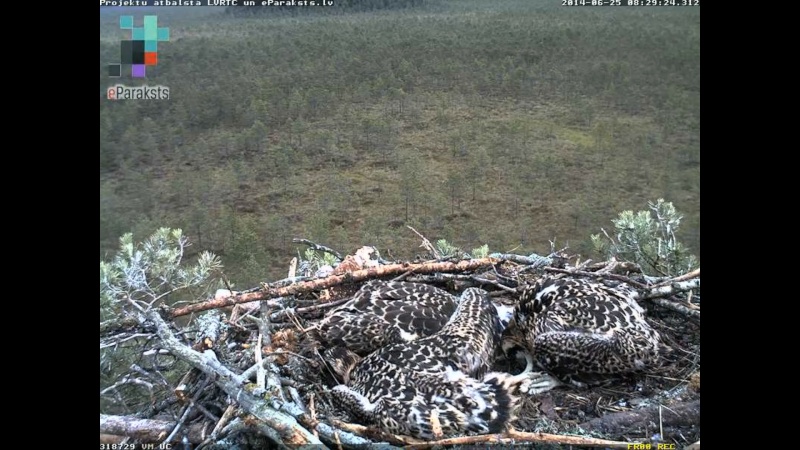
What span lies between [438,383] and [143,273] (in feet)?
7.06

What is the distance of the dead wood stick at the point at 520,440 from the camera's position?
290 centimetres

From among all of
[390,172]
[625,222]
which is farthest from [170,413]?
[390,172]

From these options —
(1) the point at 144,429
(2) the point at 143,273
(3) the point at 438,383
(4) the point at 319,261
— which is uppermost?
(2) the point at 143,273

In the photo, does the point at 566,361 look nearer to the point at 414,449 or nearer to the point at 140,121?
the point at 414,449

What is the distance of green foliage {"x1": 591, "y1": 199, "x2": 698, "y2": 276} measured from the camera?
4.94 meters

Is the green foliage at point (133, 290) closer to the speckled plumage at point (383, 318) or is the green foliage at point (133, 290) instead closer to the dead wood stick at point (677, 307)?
the speckled plumage at point (383, 318)

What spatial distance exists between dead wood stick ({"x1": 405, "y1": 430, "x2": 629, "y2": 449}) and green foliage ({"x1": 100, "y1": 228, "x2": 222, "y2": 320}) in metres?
2.01

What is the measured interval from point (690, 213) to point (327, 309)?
283cm

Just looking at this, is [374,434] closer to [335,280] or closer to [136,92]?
[335,280]

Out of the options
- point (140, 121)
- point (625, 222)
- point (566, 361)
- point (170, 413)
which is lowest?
point (170, 413)

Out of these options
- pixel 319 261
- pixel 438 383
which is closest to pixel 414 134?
pixel 319 261

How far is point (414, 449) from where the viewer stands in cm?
291

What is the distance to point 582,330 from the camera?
372 cm

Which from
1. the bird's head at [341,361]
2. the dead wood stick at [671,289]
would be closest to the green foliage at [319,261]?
the bird's head at [341,361]
